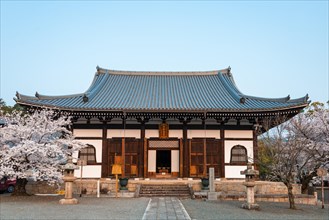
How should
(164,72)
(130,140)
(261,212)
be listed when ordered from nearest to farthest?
(261,212), (130,140), (164,72)

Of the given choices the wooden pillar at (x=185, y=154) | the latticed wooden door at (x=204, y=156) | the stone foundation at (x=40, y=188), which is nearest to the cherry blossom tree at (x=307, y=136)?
the latticed wooden door at (x=204, y=156)

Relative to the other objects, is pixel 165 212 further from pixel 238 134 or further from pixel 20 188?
pixel 238 134

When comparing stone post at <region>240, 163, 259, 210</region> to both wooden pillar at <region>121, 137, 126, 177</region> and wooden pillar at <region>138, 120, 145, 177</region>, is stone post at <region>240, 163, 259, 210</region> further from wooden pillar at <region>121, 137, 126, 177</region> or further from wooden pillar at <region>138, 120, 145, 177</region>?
wooden pillar at <region>121, 137, 126, 177</region>

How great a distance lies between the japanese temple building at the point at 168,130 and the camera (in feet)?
66.1

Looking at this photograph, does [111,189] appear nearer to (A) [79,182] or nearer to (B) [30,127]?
(A) [79,182]

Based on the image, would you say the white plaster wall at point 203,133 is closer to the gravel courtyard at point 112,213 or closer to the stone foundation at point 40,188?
the gravel courtyard at point 112,213

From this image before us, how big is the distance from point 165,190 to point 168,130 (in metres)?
4.20

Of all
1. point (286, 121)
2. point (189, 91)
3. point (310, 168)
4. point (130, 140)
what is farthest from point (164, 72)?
point (310, 168)

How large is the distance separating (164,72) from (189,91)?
3895 mm

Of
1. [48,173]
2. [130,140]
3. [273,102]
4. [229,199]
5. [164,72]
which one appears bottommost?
[229,199]

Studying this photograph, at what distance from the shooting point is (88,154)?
2103 cm

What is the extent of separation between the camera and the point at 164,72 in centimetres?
2798

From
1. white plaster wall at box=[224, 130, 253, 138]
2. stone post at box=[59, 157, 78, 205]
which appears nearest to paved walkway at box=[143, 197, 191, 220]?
stone post at box=[59, 157, 78, 205]

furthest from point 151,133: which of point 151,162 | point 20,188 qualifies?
point 20,188
